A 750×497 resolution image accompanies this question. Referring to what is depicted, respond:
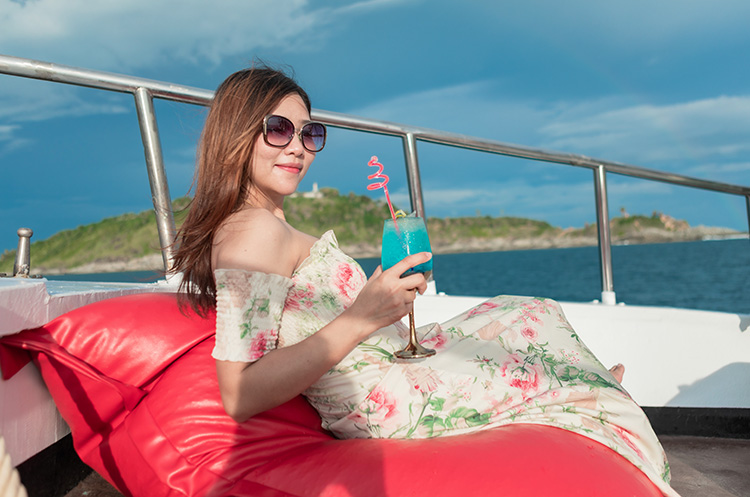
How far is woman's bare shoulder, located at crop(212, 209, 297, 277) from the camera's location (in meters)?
1.26

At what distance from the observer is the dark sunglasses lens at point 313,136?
1.63 meters

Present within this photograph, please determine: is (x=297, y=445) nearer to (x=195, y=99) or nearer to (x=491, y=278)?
(x=195, y=99)

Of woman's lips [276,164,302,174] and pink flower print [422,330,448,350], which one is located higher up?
woman's lips [276,164,302,174]

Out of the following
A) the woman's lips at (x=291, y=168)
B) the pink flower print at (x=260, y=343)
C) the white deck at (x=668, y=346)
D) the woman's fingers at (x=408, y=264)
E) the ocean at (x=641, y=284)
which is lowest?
the ocean at (x=641, y=284)

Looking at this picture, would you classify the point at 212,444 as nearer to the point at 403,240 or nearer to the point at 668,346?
the point at 403,240

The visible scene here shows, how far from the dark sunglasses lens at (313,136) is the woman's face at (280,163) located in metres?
0.02

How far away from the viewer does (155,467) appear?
120cm

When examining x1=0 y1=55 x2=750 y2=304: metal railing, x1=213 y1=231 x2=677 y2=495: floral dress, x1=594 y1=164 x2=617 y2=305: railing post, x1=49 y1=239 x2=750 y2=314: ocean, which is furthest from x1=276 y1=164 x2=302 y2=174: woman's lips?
x1=49 y1=239 x2=750 y2=314: ocean

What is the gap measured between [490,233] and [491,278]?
21.2 meters

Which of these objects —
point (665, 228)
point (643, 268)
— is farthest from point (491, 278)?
point (665, 228)

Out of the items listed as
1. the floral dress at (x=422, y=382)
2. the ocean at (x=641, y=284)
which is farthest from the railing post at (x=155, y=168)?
the ocean at (x=641, y=284)

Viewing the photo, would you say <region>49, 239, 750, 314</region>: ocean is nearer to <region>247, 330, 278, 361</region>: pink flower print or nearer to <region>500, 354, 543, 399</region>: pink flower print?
<region>500, 354, 543, 399</region>: pink flower print

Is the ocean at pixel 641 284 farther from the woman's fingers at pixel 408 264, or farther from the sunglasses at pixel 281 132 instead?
the woman's fingers at pixel 408 264

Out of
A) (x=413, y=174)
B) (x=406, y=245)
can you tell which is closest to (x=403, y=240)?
(x=406, y=245)
